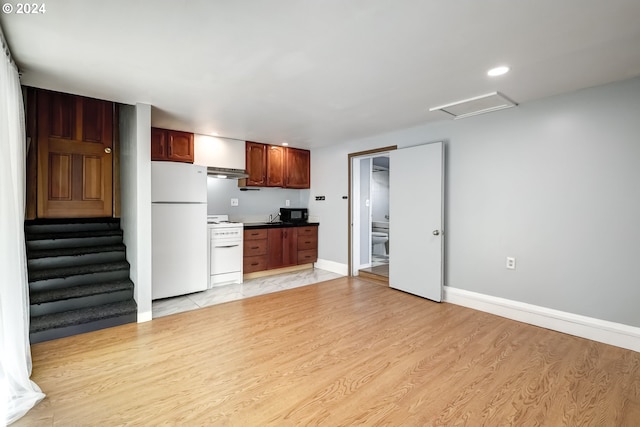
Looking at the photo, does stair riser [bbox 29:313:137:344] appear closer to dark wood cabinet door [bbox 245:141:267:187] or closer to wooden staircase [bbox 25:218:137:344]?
wooden staircase [bbox 25:218:137:344]

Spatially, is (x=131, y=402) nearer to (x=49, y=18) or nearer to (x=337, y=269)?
(x=49, y=18)

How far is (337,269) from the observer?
5211 millimetres

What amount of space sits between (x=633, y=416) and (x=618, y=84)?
2586mm

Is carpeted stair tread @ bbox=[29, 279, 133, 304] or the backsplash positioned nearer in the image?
carpeted stair tread @ bbox=[29, 279, 133, 304]

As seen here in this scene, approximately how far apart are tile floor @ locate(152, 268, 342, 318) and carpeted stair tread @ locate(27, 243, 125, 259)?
0.84m

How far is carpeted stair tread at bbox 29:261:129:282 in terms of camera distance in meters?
2.91

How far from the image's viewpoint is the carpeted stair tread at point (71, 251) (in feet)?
10.1

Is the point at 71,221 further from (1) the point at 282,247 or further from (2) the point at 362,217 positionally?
(2) the point at 362,217

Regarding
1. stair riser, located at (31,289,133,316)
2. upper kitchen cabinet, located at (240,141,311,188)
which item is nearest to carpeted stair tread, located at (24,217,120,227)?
stair riser, located at (31,289,133,316)

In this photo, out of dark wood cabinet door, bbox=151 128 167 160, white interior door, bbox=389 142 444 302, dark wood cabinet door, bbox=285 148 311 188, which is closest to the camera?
white interior door, bbox=389 142 444 302

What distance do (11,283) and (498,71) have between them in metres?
3.72

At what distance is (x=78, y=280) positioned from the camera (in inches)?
120

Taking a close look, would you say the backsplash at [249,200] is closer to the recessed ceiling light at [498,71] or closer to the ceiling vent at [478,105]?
the ceiling vent at [478,105]

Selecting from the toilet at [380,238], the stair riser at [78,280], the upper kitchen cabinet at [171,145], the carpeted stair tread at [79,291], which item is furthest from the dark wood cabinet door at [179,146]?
the toilet at [380,238]
